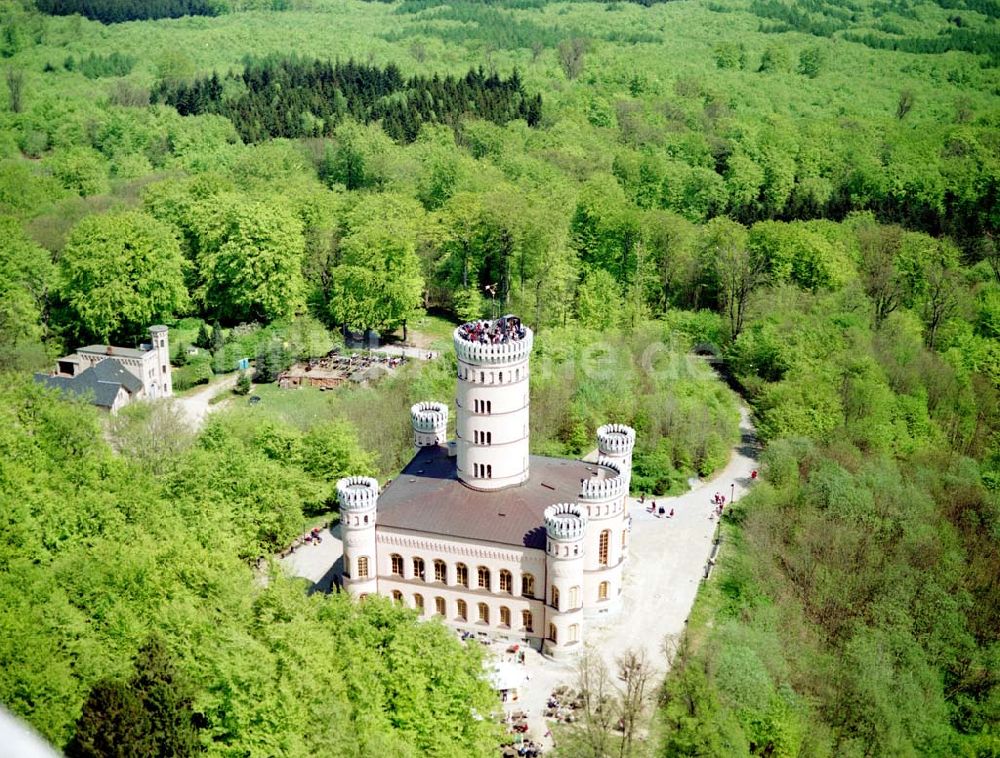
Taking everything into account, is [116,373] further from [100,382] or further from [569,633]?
[569,633]

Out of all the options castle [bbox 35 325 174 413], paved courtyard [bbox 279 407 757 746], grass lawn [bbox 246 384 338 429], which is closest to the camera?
paved courtyard [bbox 279 407 757 746]

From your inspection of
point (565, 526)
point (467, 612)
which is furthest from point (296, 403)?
point (565, 526)

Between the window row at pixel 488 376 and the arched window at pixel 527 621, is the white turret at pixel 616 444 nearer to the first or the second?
the window row at pixel 488 376

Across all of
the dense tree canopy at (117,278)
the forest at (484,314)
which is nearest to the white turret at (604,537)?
the forest at (484,314)

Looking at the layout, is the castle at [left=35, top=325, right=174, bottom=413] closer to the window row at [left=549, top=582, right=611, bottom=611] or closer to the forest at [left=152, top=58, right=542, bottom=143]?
the window row at [left=549, top=582, right=611, bottom=611]

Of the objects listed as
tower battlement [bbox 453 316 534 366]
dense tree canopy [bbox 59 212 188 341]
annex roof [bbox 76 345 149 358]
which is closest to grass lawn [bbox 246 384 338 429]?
annex roof [bbox 76 345 149 358]

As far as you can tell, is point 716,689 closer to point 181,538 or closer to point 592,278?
point 181,538
